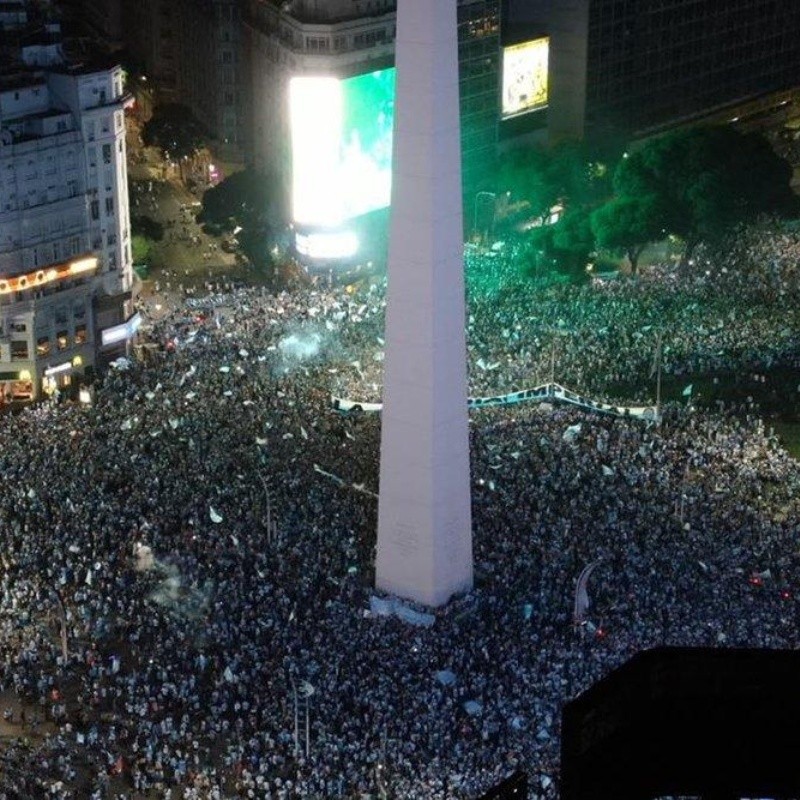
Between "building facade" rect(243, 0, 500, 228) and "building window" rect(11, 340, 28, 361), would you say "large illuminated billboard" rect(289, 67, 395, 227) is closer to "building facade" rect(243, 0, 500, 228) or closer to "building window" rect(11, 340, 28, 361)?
"building facade" rect(243, 0, 500, 228)

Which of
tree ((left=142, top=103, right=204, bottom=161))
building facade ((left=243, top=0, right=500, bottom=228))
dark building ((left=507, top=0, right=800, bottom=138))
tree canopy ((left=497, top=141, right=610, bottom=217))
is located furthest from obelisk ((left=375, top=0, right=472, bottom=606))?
dark building ((left=507, top=0, right=800, bottom=138))

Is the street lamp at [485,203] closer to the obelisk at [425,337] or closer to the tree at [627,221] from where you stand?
the tree at [627,221]

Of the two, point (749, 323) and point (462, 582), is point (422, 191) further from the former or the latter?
point (749, 323)

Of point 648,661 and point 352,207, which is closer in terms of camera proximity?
point 648,661

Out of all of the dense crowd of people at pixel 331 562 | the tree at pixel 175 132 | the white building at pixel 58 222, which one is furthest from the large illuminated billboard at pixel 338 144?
the tree at pixel 175 132

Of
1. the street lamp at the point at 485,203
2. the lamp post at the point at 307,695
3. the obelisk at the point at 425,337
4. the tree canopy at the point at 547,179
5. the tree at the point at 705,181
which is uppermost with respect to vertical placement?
the obelisk at the point at 425,337

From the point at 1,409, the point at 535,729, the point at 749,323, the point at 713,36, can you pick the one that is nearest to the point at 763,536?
the point at 535,729
